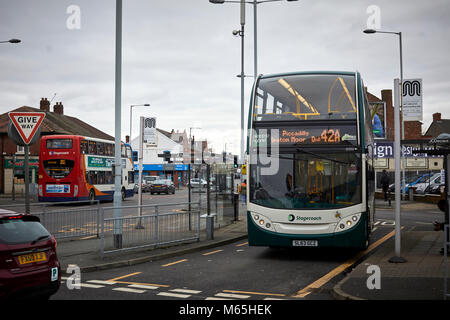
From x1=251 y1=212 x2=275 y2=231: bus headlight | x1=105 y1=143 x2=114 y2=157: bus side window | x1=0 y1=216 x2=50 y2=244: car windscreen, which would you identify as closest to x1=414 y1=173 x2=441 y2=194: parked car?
x1=105 y1=143 x2=114 y2=157: bus side window

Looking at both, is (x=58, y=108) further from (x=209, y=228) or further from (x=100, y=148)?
(x=209, y=228)

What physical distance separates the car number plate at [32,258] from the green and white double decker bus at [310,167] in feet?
18.6

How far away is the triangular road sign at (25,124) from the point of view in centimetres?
983

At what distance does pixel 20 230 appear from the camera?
6707mm

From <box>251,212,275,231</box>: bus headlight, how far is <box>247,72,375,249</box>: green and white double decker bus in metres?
0.02

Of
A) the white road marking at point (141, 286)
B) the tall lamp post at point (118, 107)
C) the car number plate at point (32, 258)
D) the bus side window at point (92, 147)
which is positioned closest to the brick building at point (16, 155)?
the bus side window at point (92, 147)

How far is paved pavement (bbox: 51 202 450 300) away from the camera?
25.0 feet

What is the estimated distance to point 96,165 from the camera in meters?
32.9

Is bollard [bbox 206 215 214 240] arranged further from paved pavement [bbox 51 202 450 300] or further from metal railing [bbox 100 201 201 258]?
metal railing [bbox 100 201 201 258]

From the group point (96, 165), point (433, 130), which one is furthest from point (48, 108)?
point (433, 130)

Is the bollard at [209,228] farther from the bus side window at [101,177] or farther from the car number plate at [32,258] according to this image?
the bus side window at [101,177]

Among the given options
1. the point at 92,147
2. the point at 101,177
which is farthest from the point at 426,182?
the point at 92,147

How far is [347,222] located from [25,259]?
22.6ft
